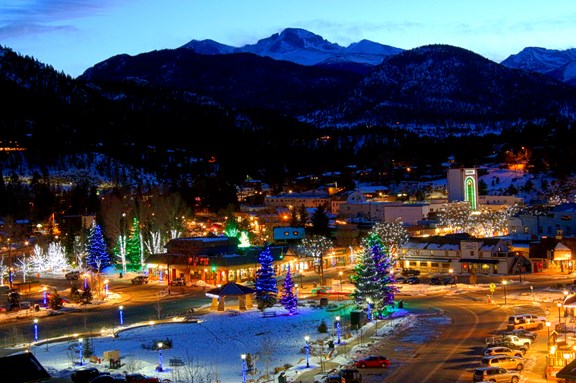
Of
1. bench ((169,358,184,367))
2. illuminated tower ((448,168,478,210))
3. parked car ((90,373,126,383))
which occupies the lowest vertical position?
bench ((169,358,184,367))

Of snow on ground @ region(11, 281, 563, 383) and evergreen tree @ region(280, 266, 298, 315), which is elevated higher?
evergreen tree @ region(280, 266, 298, 315)

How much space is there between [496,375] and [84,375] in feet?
42.8

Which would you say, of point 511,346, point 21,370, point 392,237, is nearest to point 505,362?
point 511,346

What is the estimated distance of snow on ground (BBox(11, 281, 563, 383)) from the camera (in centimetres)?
2558

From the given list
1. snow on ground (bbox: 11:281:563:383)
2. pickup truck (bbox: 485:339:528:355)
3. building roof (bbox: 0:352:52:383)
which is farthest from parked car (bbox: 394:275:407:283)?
building roof (bbox: 0:352:52:383)

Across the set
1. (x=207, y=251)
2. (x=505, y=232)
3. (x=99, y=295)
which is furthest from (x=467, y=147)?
(x=99, y=295)

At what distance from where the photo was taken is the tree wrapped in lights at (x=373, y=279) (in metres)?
34.2

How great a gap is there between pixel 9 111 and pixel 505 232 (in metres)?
157

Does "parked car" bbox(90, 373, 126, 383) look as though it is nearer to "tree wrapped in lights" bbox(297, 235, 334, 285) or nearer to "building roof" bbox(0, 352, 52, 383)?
"building roof" bbox(0, 352, 52, 383)

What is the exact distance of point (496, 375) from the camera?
A: 21.2 metres

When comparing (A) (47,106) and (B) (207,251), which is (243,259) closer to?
(B) (207,251)

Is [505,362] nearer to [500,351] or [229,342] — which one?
[500,351]

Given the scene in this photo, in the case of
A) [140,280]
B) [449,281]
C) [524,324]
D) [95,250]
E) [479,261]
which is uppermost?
[95,250]

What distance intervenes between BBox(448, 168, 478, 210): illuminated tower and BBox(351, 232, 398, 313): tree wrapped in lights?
54941 millimetres
